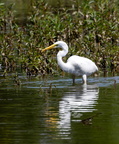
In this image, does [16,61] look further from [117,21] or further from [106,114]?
[106,114]

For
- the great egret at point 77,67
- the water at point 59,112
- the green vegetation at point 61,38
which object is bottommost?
the water at point 59,112

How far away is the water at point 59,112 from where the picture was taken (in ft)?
26.7

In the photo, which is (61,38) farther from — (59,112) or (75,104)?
(59,112)

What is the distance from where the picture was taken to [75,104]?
10.7 metres

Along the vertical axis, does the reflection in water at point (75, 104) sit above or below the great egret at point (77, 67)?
below

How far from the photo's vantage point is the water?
320 inches

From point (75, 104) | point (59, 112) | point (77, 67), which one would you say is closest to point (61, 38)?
point (77, 67)

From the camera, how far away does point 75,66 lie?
13.7m

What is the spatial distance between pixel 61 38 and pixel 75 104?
24.9 feet

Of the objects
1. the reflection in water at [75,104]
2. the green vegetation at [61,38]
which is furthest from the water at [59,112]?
the green vegetation at [61,38]

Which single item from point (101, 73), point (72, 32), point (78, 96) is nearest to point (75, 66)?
point (101, 73)

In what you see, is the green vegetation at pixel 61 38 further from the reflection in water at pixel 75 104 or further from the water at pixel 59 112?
the reflection in water at pixel 75 104

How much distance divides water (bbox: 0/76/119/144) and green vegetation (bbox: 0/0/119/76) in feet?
3.95

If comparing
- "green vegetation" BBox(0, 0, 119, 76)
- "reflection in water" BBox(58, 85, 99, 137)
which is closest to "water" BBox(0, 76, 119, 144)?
"reflection in water" BBox(58, 85, 99, 137)
